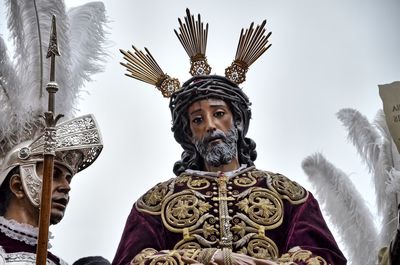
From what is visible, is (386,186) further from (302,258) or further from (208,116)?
(208,116)

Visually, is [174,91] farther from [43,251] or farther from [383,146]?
[43,251]

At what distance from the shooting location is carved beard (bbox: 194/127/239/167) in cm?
623

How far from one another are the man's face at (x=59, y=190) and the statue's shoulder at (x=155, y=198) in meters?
0.57

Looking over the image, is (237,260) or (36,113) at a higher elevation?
(36,113)

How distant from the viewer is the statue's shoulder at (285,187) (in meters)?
6.02

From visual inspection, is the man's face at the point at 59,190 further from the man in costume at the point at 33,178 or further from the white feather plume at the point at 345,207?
the white feather plume at the point at 345,207

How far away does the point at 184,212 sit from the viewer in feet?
19.5

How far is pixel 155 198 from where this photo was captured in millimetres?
6117

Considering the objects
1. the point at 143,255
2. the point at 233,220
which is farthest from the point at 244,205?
the point at 143,255

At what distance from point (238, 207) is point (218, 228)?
0.67 feet

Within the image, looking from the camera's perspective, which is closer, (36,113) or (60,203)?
(60,203)

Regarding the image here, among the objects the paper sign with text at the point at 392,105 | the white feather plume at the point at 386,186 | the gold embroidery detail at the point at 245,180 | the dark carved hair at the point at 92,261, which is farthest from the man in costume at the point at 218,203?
the paper sign with text at the point at 392,105

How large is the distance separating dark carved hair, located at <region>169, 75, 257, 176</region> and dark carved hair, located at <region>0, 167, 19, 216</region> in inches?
42.3

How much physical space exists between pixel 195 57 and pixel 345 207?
4.99ft
